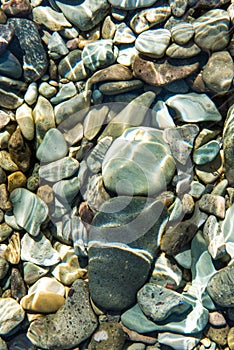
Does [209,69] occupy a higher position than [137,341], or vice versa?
[209,69]

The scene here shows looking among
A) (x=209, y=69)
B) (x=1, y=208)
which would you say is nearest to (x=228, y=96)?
(x=209, y=69)

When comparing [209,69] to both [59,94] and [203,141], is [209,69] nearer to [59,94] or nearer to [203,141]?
[203,141]

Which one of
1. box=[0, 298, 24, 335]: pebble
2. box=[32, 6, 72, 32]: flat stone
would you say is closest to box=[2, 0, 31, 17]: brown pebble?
box=[32, 6, 72, 32]: flat stone

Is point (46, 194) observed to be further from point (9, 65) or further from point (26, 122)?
point (9, 65)

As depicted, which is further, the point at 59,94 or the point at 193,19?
the point at 59,94

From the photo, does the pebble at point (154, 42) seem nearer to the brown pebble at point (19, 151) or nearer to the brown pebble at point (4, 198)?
the brown pebble at point (19, 151)

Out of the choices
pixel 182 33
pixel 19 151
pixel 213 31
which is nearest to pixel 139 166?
pixel 19 151

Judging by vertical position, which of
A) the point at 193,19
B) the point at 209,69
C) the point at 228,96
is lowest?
the point at 228,96
